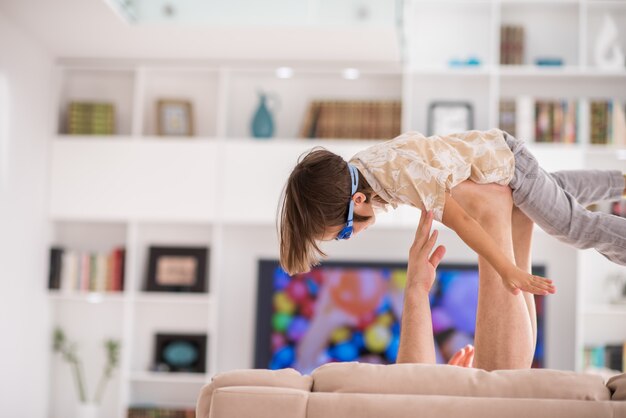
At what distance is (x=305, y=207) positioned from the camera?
7.00 feet

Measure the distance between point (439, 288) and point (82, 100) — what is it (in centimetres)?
272

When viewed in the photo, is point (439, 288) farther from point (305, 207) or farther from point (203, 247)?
point (305, 207)

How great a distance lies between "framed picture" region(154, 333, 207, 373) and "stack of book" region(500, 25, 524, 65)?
2651mm

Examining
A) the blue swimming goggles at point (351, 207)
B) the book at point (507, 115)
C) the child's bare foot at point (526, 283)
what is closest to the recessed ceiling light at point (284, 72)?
the book at point (507, 115)

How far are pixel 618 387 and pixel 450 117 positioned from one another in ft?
13.8

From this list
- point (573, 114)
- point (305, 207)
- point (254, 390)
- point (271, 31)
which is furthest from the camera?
point (573, 114)

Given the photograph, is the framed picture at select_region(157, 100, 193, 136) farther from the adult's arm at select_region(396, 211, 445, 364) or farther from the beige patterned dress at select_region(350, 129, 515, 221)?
the adult's arm at select_region(396, 211, 445, 364)

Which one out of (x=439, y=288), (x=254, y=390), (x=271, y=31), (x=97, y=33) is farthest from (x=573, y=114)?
(x=254, y=390)

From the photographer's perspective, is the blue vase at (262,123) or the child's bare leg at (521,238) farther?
the blue vase at (262,123)

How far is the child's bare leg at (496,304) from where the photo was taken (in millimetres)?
2076

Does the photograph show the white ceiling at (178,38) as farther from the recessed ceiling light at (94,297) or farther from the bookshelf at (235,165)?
the recessed ceiling light at (94,297)

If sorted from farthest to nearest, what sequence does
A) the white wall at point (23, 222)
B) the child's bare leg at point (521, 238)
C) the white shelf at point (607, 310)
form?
the white shelf at point (607, 310) → the white wall at point (23, 222) → the child's bare leg at point (521, 238)

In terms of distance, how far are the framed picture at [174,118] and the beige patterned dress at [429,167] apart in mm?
3481

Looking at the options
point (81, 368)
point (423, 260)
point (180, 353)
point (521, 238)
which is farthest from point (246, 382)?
point (81, 368)
